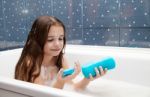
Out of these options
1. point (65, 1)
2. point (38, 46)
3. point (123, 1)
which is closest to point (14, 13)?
point (65, 1)

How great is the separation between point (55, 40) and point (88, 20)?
0.79 m

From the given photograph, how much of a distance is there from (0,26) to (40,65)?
1240 millimetres

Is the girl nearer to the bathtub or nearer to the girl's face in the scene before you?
the girl's face

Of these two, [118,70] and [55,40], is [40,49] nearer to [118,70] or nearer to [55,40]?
[55,40]

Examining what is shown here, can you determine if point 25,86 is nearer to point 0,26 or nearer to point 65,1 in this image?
point 65,1

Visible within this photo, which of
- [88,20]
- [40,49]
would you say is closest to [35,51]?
[40,49]

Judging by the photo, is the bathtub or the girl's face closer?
the girl's face

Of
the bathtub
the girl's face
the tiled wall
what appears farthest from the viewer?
the tiled wall

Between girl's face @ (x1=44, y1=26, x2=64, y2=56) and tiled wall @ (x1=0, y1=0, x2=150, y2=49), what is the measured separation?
Result: 70 centimetres

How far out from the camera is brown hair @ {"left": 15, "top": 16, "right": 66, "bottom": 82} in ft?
3.86

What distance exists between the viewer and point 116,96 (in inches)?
55.1

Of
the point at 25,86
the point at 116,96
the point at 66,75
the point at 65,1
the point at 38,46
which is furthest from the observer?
the point at 65,1

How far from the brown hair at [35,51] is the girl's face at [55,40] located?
2 cm

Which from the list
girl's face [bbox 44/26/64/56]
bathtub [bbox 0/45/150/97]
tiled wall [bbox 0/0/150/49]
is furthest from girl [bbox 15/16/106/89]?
tiled wall [bbox 0/0/150/49]
